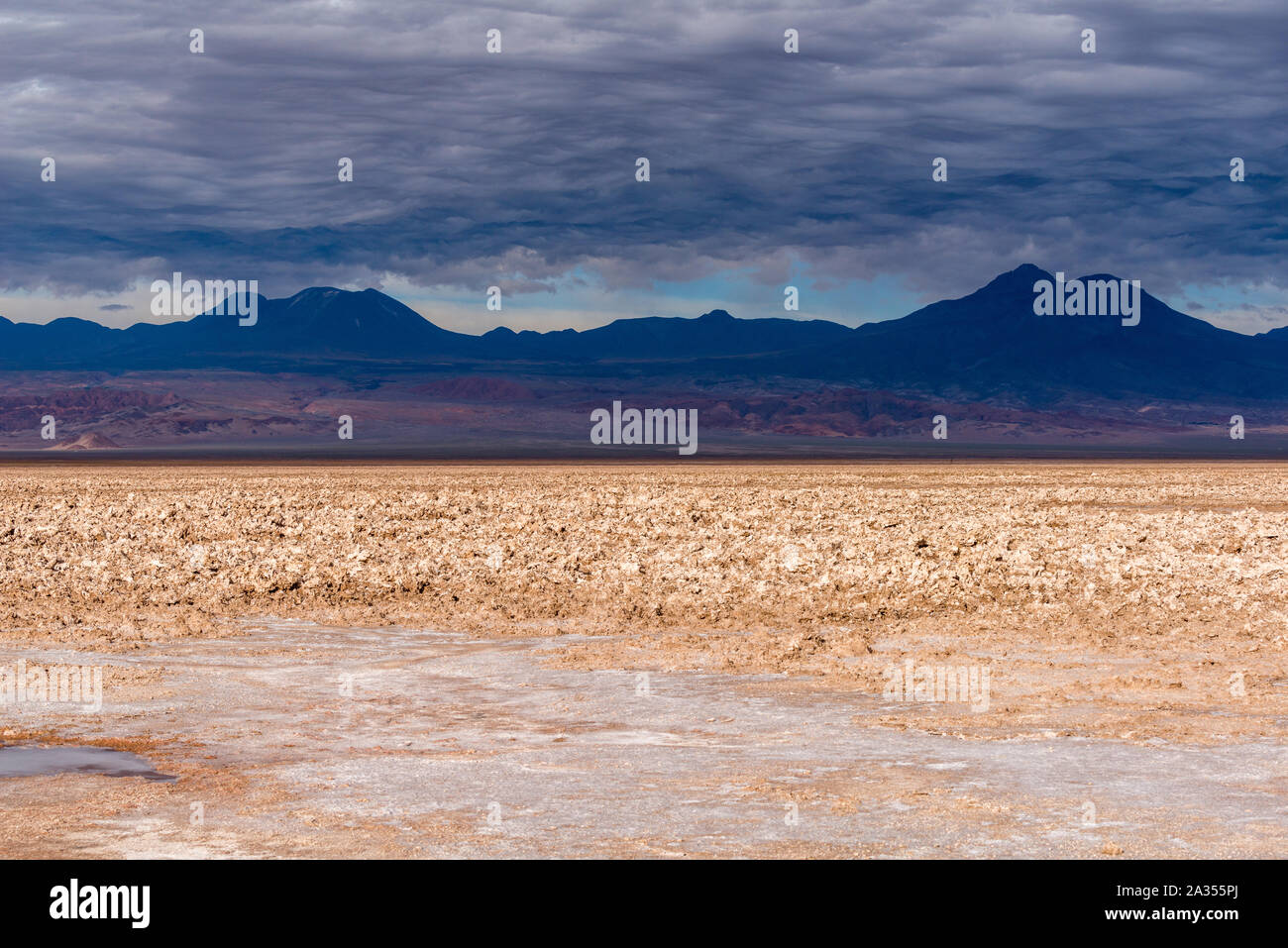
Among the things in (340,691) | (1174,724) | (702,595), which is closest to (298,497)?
(702,595)

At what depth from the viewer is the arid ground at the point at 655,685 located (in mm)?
8898

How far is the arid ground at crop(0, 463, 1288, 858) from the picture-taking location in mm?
8898

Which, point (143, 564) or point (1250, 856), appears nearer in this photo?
point (1250, 856)

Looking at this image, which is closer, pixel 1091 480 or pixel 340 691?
pixel 340 691

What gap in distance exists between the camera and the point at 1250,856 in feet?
26.2

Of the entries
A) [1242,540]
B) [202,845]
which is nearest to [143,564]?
[202,845]

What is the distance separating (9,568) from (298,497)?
21.1 metres

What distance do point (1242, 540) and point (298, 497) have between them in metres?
28.1

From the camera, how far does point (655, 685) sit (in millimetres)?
14508
